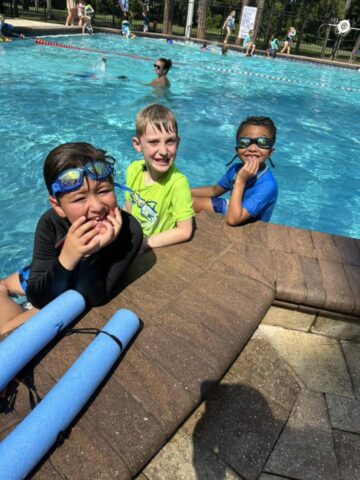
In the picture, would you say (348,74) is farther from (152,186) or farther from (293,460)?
A: (293,460)

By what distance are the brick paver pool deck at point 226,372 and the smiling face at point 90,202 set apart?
0.59 metres

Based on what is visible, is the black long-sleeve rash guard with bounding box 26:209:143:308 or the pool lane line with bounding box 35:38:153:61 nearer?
the black long-sleeve rash guard with bounding box 26:209:143:308

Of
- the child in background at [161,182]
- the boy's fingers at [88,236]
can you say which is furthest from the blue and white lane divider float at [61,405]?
the child in background at [161,182]

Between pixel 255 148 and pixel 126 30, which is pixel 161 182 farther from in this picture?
pixel 126 30

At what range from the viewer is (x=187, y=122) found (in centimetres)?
919

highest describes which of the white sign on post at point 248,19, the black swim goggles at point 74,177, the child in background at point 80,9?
the white sign on post at point 248,19

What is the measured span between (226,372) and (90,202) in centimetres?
124

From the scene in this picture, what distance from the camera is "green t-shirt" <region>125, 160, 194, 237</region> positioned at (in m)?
2.66

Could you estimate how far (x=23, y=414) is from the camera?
1.55 meters

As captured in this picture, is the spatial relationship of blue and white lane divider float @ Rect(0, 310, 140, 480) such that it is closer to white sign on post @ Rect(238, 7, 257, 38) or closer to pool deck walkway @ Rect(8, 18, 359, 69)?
pool deck walkway @ Rect(8, 18, 359, 69)

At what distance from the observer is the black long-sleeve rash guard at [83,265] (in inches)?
78.2

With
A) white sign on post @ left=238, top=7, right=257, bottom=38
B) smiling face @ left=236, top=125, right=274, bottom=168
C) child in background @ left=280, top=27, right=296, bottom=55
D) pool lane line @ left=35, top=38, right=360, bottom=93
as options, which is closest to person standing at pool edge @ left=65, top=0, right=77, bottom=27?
pool lane line @ left=35, top=38, right=360, bottom=93

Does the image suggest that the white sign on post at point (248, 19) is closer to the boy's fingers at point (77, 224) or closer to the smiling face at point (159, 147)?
the smiling face at point (159, 147)

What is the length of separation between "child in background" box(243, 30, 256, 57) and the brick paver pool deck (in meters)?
22.2
